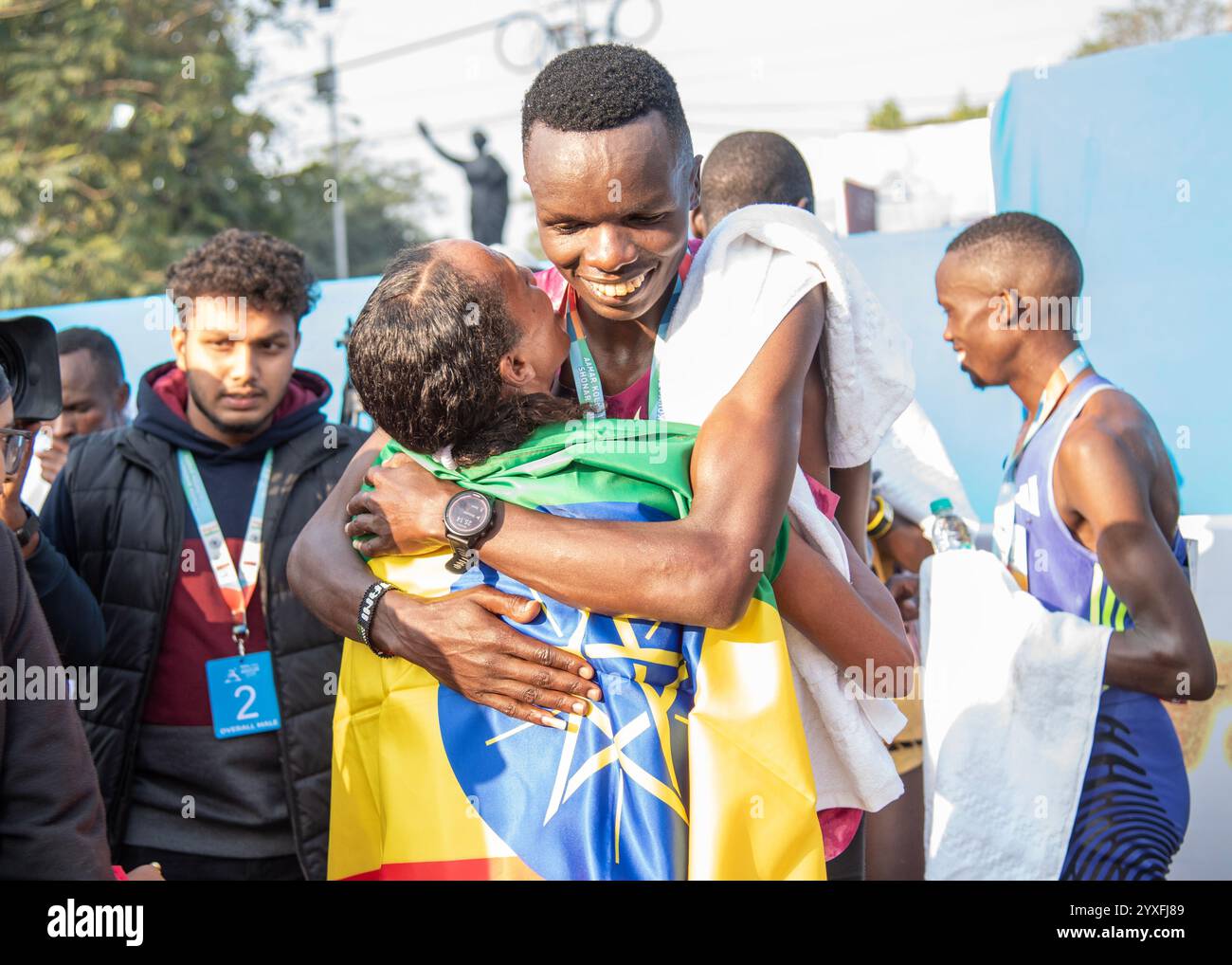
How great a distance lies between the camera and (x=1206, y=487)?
4.53 metres

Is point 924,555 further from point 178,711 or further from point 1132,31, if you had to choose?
point 1132,31

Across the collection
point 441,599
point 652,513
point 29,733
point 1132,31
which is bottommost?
point 29,733

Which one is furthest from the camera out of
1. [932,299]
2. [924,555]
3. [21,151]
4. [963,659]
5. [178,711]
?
[21,151]

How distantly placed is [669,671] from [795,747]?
0.21 m

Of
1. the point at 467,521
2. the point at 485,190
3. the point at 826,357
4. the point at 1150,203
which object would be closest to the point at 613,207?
the point at 826,357

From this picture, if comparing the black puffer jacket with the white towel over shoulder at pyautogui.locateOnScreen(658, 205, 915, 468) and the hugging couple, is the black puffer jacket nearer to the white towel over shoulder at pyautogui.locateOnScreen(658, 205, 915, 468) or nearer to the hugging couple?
the hugging couple

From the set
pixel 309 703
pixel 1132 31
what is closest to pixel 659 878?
pixel 309 703

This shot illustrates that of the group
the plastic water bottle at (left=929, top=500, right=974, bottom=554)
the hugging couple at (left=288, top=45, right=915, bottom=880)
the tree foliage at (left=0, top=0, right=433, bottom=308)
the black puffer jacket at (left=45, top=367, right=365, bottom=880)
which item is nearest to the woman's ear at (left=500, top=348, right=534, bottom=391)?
the hugging couple at (left=288, top=45, right=915, bottom=880)

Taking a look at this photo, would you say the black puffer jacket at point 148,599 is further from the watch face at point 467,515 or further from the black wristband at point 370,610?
the watch face at point 467,515

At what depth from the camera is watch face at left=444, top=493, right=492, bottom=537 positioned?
1668 mm

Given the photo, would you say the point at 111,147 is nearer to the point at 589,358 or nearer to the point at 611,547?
the point at 589,358

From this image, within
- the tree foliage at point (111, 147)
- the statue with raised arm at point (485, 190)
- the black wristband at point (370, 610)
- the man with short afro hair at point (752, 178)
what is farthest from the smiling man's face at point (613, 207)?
the tree foliage at point (111, 147)

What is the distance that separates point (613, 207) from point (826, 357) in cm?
45

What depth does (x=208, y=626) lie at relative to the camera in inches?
109
